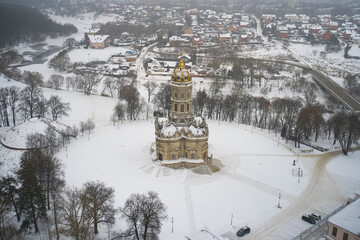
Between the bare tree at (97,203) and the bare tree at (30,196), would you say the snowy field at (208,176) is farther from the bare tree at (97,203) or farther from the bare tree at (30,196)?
the bare tree at (30,196)

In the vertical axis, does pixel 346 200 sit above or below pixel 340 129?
below

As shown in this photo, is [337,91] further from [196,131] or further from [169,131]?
[169,131]

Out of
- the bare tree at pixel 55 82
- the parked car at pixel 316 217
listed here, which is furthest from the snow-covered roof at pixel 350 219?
the bare tree at pixel 55 82

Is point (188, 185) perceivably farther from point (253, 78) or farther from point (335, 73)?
point (335, 73)

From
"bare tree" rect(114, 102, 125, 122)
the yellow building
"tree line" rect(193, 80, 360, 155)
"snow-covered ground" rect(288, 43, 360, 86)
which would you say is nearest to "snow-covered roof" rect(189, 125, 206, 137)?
the yellow building

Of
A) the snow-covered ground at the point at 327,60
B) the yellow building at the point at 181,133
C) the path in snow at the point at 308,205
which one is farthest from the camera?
the snow-covered ground at the point at 327,60

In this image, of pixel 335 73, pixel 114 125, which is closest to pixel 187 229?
pixel 114 125

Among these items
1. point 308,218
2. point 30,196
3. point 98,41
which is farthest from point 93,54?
point 308,218
